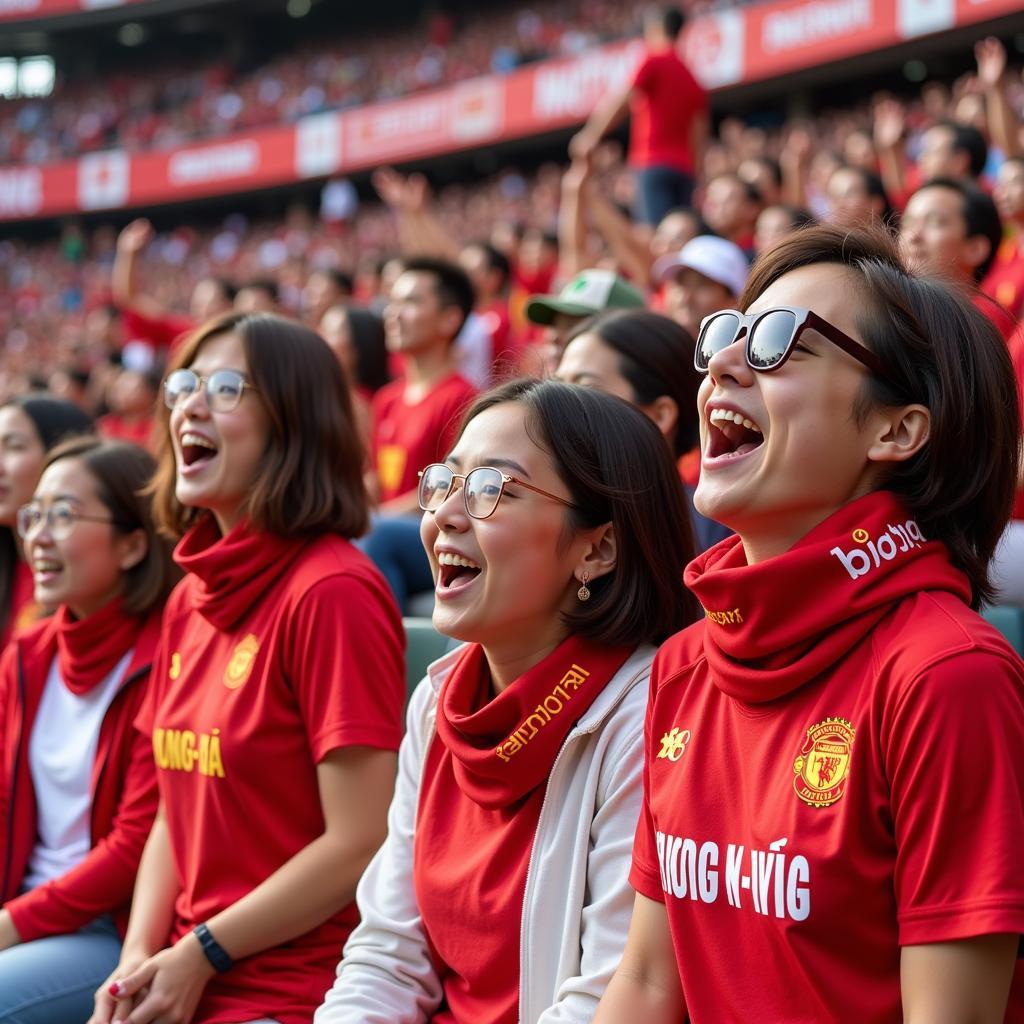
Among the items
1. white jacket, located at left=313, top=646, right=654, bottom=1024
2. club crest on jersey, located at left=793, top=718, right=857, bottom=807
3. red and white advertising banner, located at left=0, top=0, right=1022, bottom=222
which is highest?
red and white advertising banner, located at left=0, top=0, right=1022, bottom=222

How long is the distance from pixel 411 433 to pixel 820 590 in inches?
161

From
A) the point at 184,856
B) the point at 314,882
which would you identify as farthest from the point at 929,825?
the point at 184,856

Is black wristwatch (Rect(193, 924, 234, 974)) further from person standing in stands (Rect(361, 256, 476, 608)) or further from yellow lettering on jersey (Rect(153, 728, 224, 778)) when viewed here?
person standing in stands (Rect(361, 256, 476, 608))

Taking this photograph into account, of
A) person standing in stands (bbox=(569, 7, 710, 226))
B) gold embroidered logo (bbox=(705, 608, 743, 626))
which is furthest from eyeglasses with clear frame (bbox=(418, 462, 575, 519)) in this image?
person standing in stands (bbox=(569, 7, 710, 226))

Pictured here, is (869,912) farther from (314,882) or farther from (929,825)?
(314,882)

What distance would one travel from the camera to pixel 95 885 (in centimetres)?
302

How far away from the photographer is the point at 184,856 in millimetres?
2775

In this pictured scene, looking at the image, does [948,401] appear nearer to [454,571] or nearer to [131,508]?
[454,571]

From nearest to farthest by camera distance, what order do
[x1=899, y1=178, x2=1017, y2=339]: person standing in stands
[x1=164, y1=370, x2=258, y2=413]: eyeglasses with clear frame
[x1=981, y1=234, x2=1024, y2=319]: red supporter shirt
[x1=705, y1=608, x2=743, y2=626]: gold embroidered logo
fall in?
1. [x1=705, y1=608, x2=743, y2=626]: gold embroidered logo
2. [x1=164, y1=370, x2=258, y2=413]: eyeglasses with clear frame
3. [x1=899, y1=178, x2=1017, y2=339]: person standing in stands
4. [x1=981, y1=234, x2=1024, y2=319]: red supporter shirt

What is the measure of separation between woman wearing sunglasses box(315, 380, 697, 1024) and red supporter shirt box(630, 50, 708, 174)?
6423 mm

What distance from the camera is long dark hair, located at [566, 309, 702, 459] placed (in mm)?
3168

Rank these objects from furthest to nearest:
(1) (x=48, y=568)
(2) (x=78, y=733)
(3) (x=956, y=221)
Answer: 1. (3) (x=956, y=221)
2. (1) (x=48, y=568)
3. (2) (x=78, y=733)

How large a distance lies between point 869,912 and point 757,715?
0.89 ft

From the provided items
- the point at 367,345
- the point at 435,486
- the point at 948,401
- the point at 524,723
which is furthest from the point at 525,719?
the point at 367,345
